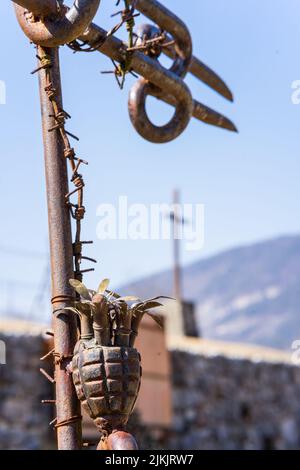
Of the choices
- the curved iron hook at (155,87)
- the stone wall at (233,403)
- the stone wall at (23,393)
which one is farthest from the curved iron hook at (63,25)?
the stone wall at (233,403)

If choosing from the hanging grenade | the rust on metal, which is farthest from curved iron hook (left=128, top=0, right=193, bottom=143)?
the hanging grenade

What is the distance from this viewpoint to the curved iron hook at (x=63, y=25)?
285 centimetres

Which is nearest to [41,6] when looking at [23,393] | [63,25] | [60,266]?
[63,25]

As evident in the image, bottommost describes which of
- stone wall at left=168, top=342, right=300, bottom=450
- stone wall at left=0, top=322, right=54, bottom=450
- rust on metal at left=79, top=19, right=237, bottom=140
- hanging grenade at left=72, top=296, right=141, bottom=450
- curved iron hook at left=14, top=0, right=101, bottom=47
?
hanging grenade at left=72, top=296, right=141, bottom=450

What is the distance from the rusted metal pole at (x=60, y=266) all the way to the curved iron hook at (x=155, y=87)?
0.65 metres

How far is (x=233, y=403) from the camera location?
531 inches

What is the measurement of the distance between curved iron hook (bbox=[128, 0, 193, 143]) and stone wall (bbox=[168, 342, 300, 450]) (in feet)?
28.6

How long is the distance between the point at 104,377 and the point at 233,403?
11007mm

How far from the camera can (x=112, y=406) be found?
266 centimetres

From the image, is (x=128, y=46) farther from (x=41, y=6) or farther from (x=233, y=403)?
(x=233, y=403)

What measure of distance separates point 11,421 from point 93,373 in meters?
7.78

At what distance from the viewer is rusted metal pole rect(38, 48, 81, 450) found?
9.12 ft

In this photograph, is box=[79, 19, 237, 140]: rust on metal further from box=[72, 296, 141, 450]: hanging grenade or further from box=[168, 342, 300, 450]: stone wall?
box=[168, 342, 300, 450]: stone wall

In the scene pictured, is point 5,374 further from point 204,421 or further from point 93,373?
point 93,373
